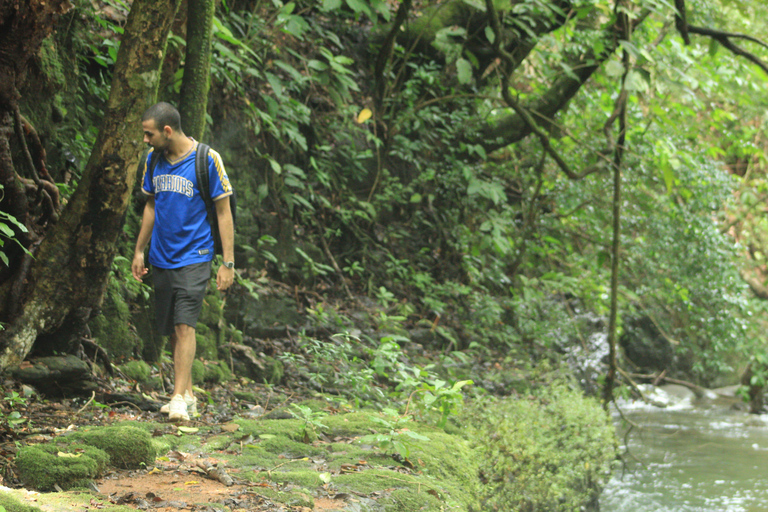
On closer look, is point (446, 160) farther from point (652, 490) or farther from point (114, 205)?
point (114, 205)

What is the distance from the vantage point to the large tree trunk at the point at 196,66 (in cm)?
455

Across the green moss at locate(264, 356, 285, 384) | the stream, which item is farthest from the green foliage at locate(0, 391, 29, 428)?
the stream

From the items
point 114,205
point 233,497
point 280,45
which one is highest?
point 280,45

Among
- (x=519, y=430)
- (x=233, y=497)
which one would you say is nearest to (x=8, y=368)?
(x=233, y=497)

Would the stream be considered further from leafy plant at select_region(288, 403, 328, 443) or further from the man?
the man

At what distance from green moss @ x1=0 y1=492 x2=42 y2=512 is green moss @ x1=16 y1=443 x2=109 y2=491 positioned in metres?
0.44

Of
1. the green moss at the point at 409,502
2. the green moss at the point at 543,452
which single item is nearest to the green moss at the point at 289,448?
the green moss at the point at 409,502

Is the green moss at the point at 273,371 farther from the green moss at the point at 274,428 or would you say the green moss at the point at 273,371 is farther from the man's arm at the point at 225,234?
the man's arm at the point at 225,234

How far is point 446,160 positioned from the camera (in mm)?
9289

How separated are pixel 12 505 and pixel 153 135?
2297 millimetres

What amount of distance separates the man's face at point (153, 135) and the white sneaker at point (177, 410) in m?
1.49

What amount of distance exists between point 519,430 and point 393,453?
186 cm

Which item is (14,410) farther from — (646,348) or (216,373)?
(646,348)

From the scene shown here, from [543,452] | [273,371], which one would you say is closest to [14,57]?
[273,371]
